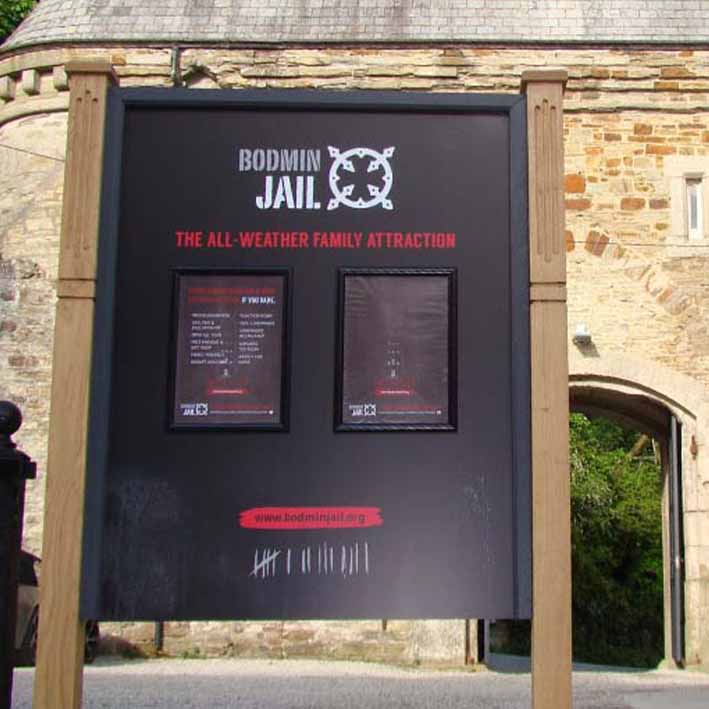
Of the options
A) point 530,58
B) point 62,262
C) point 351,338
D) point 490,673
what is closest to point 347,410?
point 351,338

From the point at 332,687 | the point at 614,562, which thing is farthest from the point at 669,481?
the point at 614,562

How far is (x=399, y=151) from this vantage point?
4773mm

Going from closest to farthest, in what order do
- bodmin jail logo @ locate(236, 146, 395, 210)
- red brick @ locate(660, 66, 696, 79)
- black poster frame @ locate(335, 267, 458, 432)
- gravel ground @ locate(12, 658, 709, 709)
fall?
1. black poster frame @ locate(335, 267, 458, 432)
2. bodmin jail logo @ locate(236, 146, 395, 210)
3. gravel ground @ locate(12, 658, 709, 709)
4. red brick @ locate(660, 66, 696, 79)

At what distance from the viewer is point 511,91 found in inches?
511

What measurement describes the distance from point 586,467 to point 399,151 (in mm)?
20934

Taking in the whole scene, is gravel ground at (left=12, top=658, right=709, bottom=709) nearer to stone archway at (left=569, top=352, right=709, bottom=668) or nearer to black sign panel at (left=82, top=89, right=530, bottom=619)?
stone archway at (left=569, top=352, right=709, bottom=668)

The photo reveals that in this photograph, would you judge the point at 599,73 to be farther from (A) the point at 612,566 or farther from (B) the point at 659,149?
(A) the point at 612,566

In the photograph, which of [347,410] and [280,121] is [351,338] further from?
[280,121]

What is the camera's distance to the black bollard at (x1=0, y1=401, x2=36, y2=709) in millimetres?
4344

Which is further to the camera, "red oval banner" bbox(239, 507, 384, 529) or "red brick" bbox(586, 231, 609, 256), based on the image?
"red brick" bbox(586, 231, 609, 256)

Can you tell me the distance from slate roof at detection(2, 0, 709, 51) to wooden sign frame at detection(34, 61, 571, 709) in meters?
8.79

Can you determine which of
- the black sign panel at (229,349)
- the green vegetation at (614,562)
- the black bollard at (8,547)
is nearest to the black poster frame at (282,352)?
the black sign panel at (229,349)

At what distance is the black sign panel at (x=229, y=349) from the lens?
458cm

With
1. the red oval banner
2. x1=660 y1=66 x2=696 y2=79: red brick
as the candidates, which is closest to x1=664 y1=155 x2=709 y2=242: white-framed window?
A: x1=660 y1=66 x2=696 y2=79: red brick
